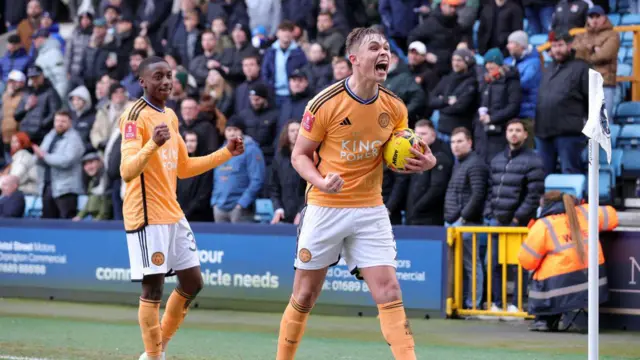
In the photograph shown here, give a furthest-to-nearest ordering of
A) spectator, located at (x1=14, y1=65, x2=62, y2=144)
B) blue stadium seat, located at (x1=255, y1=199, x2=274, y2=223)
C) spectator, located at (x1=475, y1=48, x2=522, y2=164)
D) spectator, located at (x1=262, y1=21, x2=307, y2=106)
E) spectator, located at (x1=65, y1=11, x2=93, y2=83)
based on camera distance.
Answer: spectator, located at (x1=65, y1=11, x2=93, y2=83) → spectator, located at (x1=14, y1=65, x2=62, y2=144) → spectator, located at (x1=262, y1=21, x2=307, y2=106) → blue stadium seat, located at (x1=255, y1=199, x2=274, y2=223) → spectator, located at (x1=475, y1=48, x2=522, y2=164)

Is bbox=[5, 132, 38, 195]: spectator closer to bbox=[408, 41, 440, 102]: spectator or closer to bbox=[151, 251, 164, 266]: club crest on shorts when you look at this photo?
bbox=[408, 41, 440, 102]: spectator

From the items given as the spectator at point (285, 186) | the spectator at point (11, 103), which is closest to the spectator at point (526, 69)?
the spectator at point (285, 186)

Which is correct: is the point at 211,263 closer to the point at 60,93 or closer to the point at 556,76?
the point at 556,76

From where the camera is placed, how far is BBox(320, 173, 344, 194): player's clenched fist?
7.34 meters

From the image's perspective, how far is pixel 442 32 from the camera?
655 inches

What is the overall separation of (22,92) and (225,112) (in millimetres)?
4756

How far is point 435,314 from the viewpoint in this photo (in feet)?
45.0

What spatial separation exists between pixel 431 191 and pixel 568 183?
1735 mm

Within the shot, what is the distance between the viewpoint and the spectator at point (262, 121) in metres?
16.4

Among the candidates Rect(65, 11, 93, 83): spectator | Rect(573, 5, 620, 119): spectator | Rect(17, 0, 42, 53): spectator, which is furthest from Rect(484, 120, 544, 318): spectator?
Rect(17, 0, 42, 53): spectator

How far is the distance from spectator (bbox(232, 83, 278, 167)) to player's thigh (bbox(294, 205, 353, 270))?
8.58 meters

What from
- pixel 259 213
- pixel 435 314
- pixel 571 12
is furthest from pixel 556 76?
pixel 259 213

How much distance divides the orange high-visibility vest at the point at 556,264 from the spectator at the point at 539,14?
216 inches

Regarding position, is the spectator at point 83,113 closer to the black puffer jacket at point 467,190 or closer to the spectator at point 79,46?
the spectator at point 79,46
